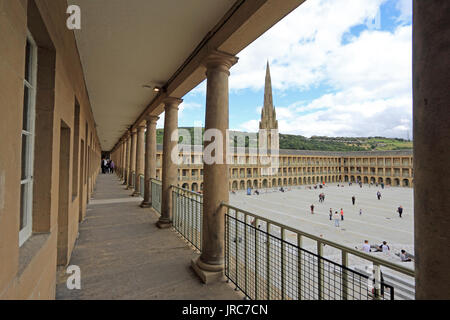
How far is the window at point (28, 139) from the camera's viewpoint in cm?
257

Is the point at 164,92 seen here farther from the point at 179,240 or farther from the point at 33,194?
the point at 33,194

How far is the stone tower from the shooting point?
6825 cm

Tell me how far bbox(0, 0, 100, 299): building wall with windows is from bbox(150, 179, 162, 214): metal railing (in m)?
4.72

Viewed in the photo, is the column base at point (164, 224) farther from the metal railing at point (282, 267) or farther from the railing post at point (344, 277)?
the railing post at point (344, 277)

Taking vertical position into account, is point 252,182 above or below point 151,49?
below

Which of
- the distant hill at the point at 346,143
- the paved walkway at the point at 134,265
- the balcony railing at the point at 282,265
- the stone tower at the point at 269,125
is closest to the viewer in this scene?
the balcony railing at the point at 282,265

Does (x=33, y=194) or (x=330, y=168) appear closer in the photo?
(x=33, y=194)

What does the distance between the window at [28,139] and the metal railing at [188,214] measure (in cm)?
287

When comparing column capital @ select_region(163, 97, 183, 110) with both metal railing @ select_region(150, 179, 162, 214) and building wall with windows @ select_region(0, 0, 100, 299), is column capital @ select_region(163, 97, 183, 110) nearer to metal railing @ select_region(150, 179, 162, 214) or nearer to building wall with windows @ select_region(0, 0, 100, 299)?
metal railing @ select_region(150, 179, 162, 214)

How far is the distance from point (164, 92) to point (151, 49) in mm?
2354

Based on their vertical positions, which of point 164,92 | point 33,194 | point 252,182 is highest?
→ point 164,92

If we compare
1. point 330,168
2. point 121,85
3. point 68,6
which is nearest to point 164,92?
point 121,85

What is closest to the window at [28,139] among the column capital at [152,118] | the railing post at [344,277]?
the railing post at [344,277]
